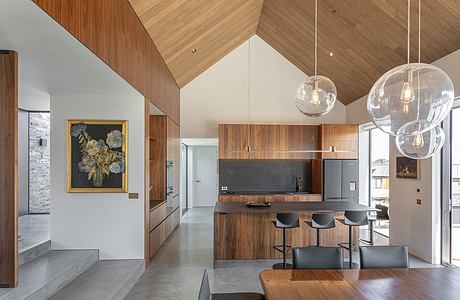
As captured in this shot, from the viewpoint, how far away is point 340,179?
6719mm

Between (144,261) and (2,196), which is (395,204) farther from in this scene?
(2,196)

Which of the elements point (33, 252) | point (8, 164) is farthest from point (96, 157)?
point (8, 164)

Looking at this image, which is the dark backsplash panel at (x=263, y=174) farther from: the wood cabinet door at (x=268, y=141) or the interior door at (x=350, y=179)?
the interior door at (x=350, y=179)

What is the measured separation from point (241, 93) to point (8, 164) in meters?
5.68

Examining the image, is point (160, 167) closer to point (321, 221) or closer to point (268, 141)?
point (268, 141)

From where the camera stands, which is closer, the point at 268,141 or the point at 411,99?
the point at 411,99

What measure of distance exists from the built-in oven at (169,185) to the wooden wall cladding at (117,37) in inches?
60.8

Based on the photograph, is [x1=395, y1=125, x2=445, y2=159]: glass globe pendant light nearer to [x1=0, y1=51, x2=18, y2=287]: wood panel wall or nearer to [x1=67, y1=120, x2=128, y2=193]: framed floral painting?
[x1=0, y1=51, x2=18, y2=287]: wood panel wall

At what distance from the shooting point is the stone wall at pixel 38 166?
22.0ft

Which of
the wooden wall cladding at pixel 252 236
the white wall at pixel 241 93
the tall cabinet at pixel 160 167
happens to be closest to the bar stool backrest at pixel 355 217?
the wooden wall cladding at pixel 252 236

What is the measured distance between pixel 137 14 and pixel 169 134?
115 inches

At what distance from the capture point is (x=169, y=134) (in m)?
6.36

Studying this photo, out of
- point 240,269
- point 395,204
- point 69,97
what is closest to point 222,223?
point 240,269

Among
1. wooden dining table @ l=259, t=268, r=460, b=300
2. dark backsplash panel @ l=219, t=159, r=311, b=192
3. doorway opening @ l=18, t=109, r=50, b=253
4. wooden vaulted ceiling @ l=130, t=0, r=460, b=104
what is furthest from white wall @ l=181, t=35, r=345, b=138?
wooden dining table @ l=259, t=268, r=460, b=300
